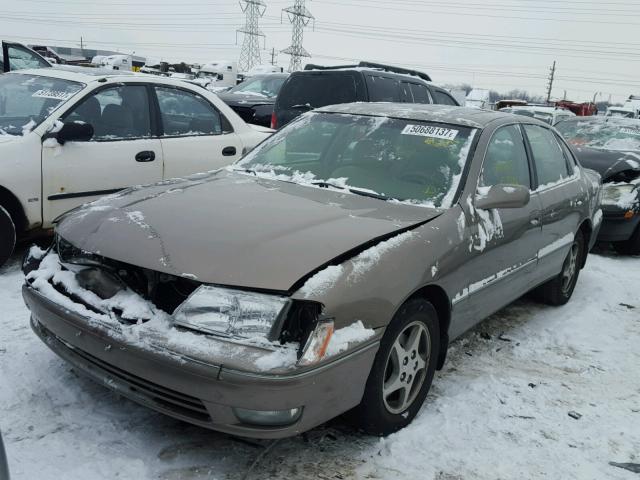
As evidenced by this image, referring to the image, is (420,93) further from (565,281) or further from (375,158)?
(375,158)

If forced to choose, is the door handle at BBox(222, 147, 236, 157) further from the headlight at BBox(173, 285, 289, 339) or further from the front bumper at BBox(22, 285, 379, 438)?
the headlight at BBox(173, 285, 289, 339)

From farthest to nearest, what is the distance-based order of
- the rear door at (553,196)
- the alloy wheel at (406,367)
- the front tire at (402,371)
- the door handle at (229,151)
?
the door handle at (229,151) < the rear door at (553,196) < the alloy wheel at (406,367) < the front tire at (402,371)

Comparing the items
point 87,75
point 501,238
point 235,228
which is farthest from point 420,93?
point 235,228

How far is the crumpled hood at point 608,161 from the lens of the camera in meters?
7.30

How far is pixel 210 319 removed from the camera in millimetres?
2312

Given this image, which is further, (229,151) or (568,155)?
(229,151)

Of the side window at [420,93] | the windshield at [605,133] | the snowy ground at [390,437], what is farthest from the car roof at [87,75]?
the windshield at [605,133]

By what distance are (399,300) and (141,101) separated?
11.9ft

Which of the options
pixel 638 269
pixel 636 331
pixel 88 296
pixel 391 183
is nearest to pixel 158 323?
pixel 88 296

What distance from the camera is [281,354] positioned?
2.22 metres

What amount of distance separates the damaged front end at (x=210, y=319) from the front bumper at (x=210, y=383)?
5 cm

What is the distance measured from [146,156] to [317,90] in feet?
12.3

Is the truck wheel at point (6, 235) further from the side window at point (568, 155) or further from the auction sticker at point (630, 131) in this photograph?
the auction sticker at point (630, 131)

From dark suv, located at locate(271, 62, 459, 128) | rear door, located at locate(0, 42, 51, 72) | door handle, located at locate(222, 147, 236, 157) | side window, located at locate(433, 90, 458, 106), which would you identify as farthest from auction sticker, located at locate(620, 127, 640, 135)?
rear door, located at locate(0, 42, 51, 72)
